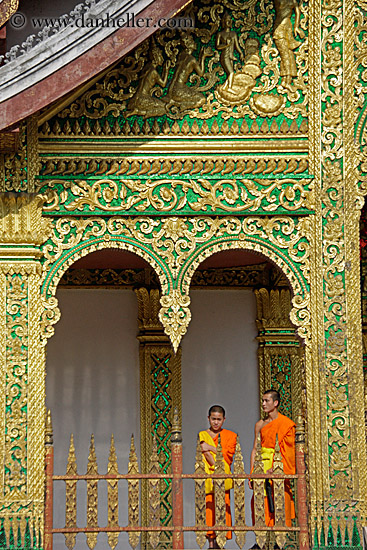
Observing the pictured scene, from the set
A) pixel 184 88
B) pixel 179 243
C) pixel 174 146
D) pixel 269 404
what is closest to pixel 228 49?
pixel 184 88

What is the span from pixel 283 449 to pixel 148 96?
3557 mm

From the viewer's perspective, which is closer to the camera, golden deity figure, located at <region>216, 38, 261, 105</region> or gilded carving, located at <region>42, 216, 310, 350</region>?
gilded carving, located at <region>42, 216, 310, 350</region>

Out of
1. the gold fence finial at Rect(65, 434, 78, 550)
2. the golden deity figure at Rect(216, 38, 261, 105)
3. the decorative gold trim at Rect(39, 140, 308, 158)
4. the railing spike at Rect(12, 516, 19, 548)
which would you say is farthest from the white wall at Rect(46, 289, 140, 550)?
the golden deity figure at Rect(216, 38, 261, 105)

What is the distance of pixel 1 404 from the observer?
31.1ft

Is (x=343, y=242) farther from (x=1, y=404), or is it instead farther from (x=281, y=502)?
(x=1, y=404)

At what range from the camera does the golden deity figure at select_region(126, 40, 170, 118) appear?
9969 mm

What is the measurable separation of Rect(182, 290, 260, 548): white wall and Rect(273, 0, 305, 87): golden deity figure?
3.65m

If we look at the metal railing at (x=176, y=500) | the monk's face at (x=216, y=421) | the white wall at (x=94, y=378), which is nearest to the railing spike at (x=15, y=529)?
the metal railing at (x=176, y=500)

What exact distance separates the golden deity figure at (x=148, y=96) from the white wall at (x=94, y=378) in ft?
11.1

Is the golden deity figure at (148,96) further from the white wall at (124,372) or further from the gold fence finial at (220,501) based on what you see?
the white wall at (124,372)

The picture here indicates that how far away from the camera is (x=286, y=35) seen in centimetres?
1008

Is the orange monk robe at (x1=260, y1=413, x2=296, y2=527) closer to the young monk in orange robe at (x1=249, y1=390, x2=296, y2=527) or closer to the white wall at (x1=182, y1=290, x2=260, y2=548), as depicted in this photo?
the young monk in orange robe at (x1=249, y1=390, x2=296, y2=527)

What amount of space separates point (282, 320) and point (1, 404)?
14.2 ft

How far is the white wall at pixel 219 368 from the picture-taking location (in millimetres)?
12688
